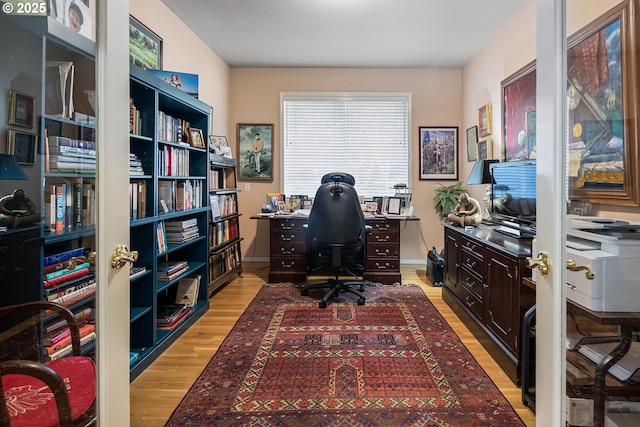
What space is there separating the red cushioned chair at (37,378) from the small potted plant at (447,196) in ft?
13.7

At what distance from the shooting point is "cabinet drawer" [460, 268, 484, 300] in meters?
2.42

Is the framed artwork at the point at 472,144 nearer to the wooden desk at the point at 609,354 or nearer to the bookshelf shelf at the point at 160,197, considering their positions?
the bookshelf shelf at the point at 160,197

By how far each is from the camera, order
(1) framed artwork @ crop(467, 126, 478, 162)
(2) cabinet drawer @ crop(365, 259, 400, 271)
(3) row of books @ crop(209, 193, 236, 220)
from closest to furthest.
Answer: (3) row of books @ crop(209, 193, 236, 220)
(2) cabinet drawer @ crop(365, 259, 400, 271)
(1) framed artwork @ crop(467, 126, 478, 162)

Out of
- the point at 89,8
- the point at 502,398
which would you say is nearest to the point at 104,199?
the point at 89,8

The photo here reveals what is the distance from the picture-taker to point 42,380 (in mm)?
854

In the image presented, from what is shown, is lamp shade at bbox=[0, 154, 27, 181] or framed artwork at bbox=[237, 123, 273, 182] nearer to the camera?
lamp shade at bbox=[0, 154, 27, 181]

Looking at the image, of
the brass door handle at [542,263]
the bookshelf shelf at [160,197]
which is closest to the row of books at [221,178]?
the bookshelf shelf at [160,197]

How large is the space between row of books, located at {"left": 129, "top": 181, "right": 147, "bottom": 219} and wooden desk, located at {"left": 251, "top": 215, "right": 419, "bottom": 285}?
5.73 feet

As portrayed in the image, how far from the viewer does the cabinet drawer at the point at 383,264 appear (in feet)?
12.6

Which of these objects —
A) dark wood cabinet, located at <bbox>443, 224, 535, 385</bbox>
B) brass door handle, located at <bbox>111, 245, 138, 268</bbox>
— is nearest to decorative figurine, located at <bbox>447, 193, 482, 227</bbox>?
dark wood cabinet, located at <bbox>443, 224, 535, 385</bbox>

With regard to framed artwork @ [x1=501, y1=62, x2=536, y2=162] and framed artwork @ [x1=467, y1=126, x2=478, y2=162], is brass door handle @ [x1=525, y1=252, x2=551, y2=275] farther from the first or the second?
framed artwork @ [x1=467, y1=126, x2=478, y2=162]

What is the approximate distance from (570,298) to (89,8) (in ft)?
5.36

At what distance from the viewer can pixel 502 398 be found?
1.74m

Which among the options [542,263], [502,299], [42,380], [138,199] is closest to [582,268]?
[542,263]
